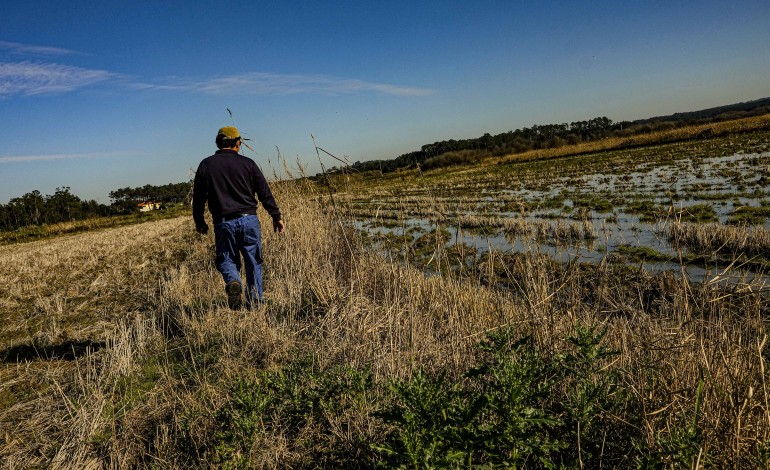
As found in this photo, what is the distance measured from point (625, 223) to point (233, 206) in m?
9.41

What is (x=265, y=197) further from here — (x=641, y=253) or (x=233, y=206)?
(x=641, y=253)

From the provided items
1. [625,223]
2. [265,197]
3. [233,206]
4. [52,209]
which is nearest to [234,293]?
[233,206]

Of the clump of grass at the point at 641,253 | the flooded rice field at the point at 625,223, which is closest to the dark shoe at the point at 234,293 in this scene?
the flooded rice field at the point at 625,223

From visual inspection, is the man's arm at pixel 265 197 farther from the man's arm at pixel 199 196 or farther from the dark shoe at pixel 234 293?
the dark shoe at pixel 234 293

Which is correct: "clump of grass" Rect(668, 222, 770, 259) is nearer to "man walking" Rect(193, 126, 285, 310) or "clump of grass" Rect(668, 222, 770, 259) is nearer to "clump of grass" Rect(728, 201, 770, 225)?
"clump of grass" Rect(728, 201, 770, 225)

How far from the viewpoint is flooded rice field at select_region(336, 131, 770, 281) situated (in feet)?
18.8

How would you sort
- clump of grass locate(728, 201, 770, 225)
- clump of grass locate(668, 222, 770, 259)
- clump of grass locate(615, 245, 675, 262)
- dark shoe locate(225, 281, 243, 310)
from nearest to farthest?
dark shoe locate(225, 281, 243, 310)
clump of grass locate(668, 222, 770, 259)
clump of grass locate(615, 245, 675, 262)
clump of grass locate(728, 201, 770, 225)

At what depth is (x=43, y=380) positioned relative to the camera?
3.53 m

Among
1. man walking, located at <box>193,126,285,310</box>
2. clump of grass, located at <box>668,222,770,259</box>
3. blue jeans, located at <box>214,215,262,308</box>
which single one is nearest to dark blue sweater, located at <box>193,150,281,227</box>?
man walking, located at <box>193,126,285,310</box>

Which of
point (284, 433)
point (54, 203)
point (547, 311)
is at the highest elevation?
point (54, 203)

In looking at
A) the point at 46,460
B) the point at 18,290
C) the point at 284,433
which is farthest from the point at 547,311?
the point at 18,290

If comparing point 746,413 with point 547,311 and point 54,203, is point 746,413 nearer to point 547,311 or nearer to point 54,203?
point 547,311

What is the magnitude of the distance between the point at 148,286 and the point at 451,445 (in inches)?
283

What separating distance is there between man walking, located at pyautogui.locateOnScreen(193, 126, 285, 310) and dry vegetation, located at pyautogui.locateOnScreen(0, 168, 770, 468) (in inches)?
19.8
